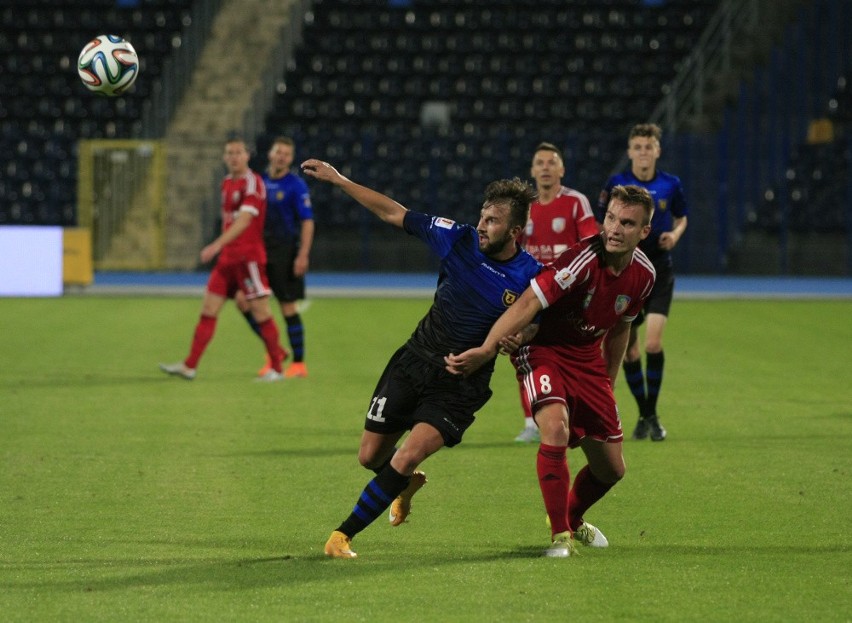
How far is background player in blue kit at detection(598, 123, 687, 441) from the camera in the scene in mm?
10039

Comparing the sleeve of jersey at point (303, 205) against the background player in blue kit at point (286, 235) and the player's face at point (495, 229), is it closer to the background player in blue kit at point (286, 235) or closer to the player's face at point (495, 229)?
the background player in blue kit at point (286, 235)

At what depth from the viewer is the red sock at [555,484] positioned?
644 cm

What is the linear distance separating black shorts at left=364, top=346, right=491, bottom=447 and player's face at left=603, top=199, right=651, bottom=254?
84cm

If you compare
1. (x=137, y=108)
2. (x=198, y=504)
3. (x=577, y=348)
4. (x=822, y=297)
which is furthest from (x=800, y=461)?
(x=137, y=108)

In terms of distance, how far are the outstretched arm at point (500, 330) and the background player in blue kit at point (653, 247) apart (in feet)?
11.8

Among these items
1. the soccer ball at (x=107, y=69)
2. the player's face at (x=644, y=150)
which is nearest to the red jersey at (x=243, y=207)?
the soccer ball at (x=107, y=69)

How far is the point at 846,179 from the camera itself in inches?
1144

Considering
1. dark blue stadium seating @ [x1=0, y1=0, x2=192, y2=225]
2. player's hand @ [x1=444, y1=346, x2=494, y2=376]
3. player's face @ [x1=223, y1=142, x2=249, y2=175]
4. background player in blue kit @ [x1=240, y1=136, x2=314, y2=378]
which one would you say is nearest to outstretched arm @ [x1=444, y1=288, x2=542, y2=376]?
player's hand @ [x1=444, y1=346, x2=494, y2=376]

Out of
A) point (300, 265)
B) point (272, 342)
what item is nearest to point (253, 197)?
point (300, 265)

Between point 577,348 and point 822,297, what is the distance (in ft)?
57.6

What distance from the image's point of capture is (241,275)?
13383 mm

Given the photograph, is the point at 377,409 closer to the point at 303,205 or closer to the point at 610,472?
the point at 610,472

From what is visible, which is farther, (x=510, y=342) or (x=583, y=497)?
(x=583, y=497)

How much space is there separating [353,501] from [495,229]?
1963 mm
